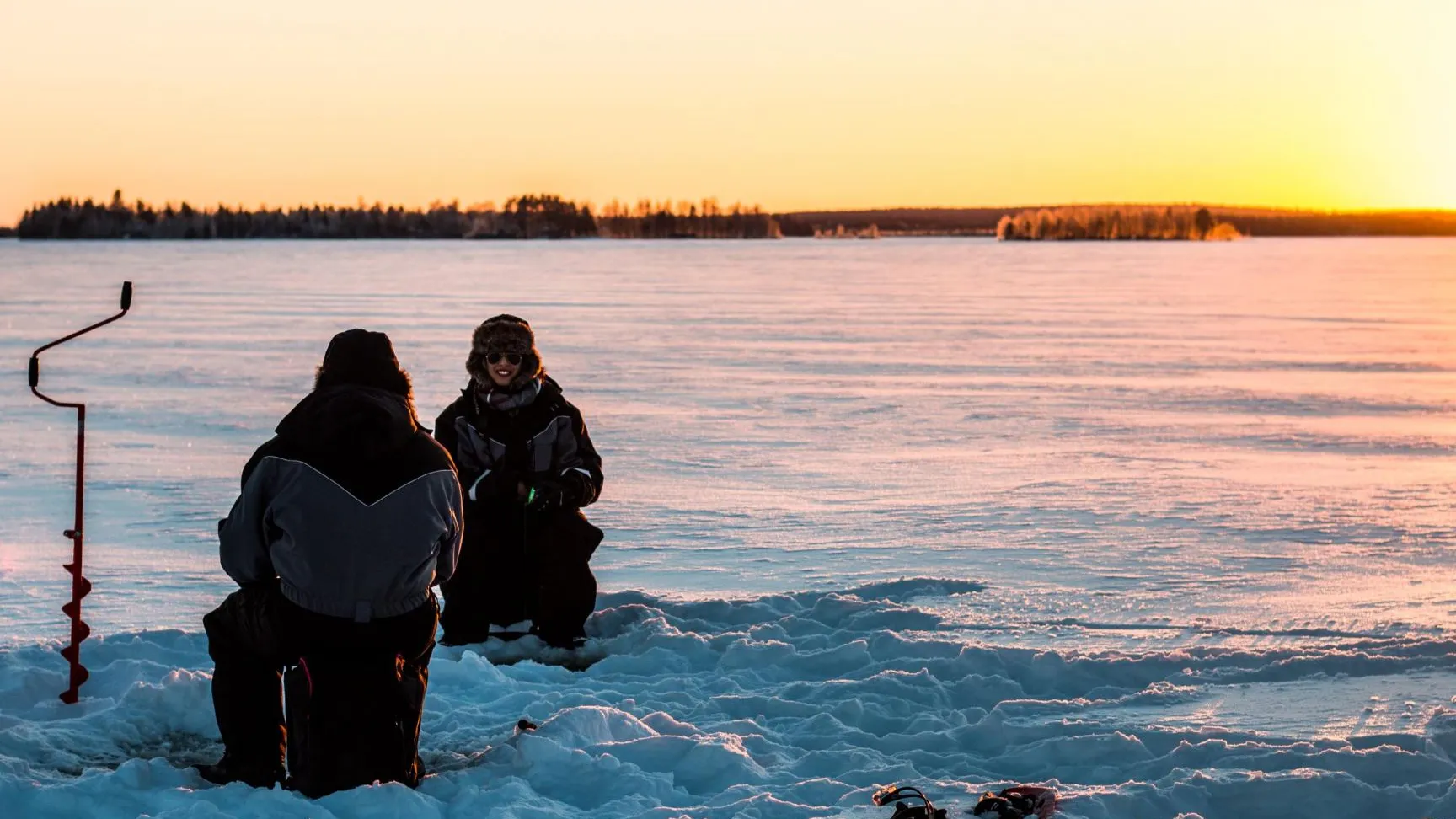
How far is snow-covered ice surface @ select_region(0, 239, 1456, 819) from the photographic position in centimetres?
496

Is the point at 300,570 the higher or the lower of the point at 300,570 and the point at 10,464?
the higher

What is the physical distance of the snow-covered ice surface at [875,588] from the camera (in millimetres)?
4965

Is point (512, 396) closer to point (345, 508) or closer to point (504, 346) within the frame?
point (504, 346)

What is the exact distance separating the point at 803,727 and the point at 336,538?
2.02m

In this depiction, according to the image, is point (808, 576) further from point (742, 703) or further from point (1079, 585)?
point (742, 703)

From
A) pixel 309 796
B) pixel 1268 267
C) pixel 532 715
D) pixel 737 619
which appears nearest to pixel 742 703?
pixel 532 715

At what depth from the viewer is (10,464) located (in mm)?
11758

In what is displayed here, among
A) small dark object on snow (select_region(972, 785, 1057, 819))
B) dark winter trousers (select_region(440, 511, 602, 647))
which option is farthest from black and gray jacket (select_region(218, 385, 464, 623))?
dark winter trousers (select_region(440, 511, 602, 647))

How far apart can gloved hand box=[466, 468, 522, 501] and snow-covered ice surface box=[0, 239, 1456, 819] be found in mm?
694

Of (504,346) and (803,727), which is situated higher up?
(504,346)

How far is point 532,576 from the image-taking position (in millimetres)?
6910

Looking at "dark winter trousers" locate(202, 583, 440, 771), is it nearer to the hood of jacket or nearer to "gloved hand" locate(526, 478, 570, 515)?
the hood of jacket

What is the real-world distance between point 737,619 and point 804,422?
717 cm

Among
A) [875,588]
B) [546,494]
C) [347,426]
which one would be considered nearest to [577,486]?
[546,494]
